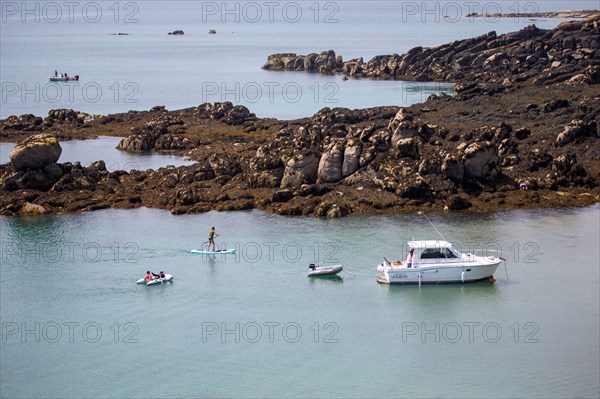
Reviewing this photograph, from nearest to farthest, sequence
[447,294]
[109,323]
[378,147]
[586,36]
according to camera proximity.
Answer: [109,323], [447,294], [378,147], [586,36]

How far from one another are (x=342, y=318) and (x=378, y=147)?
2520 cm

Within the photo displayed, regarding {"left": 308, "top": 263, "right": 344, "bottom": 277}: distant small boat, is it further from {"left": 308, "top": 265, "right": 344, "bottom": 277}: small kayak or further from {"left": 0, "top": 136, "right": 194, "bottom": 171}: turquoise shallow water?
{"left": 0, "top": 136, "right": 194, "bottom": 171}: turquoise shallow water

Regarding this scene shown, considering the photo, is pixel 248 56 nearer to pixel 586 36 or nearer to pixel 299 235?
pixel 586 36

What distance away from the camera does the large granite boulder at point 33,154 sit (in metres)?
65.3

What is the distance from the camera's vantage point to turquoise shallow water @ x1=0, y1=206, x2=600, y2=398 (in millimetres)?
37406

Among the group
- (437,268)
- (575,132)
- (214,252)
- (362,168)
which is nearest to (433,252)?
(437,268)

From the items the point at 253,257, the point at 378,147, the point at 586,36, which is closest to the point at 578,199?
the point at 378,147

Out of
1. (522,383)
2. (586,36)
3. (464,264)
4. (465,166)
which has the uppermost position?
(586,36)

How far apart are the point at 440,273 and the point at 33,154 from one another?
111 feet

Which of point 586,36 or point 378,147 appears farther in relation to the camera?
point 586,36

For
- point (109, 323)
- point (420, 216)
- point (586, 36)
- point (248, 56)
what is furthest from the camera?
point (248, 56)

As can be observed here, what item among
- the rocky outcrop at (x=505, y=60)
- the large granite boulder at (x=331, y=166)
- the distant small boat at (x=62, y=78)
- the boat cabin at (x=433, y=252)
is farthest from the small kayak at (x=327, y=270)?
the distant small boat at (x=62, y=78)

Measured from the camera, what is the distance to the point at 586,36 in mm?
120312

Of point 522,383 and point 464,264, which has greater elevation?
point 464,264
